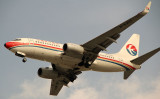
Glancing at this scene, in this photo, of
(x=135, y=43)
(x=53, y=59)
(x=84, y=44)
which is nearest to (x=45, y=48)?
(x=53, y=59)

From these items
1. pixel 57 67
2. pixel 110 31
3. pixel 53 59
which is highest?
pixel 110 31

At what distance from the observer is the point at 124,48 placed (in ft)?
196

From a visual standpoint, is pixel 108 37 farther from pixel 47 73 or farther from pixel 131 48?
pixel 47 73

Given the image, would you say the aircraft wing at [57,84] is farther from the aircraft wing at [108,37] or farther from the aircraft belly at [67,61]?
the aircraft wing at [108,37]

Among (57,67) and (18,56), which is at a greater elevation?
(18,56)

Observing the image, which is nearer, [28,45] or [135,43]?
[28,45]

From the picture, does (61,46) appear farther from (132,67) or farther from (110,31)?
(132,67)

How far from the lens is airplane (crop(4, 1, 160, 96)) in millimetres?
47812

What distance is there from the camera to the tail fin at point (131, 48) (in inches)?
2285

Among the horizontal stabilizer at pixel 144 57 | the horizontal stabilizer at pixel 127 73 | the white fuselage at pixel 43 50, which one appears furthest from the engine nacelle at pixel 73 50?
the horizontal stabilizer at pixel 144 57

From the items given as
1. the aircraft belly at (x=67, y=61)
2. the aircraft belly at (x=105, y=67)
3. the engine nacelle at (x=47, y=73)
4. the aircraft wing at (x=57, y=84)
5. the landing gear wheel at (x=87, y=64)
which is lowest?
the aircraft wing at (x=57, y=84)

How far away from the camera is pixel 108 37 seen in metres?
47.9

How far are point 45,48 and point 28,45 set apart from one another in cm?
259

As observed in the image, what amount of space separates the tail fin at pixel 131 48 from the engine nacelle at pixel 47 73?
1225 cm
